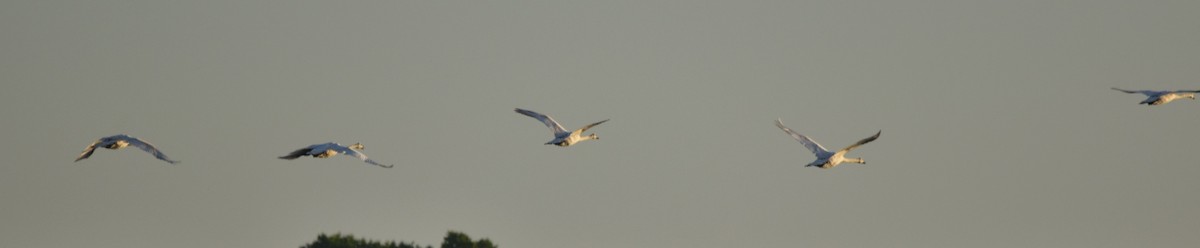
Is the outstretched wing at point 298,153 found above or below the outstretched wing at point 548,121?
below

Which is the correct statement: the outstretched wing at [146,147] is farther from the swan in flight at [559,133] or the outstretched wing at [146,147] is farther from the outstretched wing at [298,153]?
the swan in flight at [559,133]

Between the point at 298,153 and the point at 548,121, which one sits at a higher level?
the point at 548,121

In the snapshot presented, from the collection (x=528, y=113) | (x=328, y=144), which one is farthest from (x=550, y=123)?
(x=328, y=144)

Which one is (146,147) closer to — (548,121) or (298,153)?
(298,153)

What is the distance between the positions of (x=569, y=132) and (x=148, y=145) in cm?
1934

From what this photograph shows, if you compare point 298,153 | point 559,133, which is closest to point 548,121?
point 559,133

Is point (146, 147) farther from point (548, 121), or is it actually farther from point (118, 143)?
point (548, 121)

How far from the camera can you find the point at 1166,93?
367ft

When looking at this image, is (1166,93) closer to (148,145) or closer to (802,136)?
(802,136)

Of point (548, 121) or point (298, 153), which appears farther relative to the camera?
point (548, 121)

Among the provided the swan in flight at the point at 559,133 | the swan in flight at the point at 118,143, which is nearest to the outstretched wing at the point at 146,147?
the swan in flight at the point at 118,143

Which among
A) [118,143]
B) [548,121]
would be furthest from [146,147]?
[548,121]

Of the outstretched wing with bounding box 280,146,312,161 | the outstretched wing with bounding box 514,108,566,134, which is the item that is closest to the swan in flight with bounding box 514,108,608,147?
the outstretched wing with bounding box 514,108,566,134

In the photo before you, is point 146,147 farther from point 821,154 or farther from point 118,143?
point 821,154
